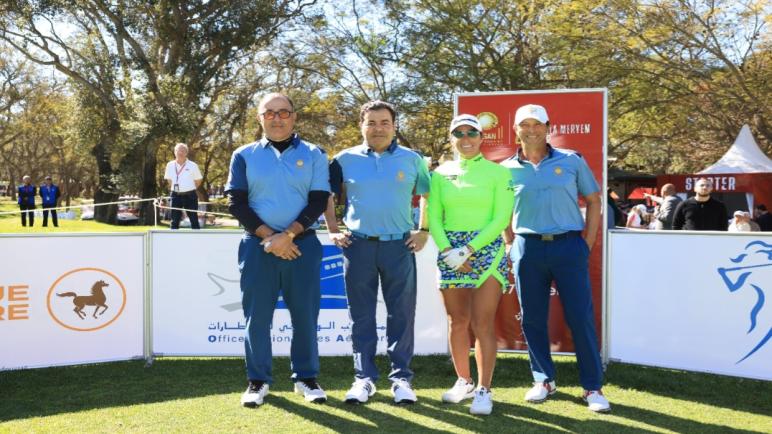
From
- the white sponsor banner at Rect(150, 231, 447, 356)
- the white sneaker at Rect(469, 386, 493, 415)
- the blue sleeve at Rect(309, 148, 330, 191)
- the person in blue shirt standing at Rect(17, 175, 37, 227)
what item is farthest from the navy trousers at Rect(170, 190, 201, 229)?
the person in blue shirt standing at Rect(17, 175, 37, 227)

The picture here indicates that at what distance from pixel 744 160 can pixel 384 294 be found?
50.9ft

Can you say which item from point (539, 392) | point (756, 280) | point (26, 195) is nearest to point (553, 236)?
point (539, 392)

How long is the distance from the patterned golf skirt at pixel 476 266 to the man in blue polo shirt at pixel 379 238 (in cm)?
25

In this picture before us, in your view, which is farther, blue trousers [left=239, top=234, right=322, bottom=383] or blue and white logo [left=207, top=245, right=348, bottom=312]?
blue and white logo [left=207, top=245, right=348, bottom=312]

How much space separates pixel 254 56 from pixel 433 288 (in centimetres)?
2346

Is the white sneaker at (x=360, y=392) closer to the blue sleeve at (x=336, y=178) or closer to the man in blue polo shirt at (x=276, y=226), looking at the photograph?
the man in blue polo shirt at (x=276, y=226)

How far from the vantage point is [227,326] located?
18.7 ft

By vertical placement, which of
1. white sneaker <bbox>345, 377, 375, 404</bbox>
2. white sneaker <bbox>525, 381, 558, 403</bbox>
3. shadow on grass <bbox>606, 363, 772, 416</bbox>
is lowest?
shadow on grass <bbox>606, 363, 772, 416</bbox>

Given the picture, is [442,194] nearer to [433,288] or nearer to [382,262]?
[382,262]

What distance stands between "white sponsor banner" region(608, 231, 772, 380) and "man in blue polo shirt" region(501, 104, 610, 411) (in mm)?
982

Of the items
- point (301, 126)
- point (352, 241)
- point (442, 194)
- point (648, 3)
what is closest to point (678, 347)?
point (442, 194)

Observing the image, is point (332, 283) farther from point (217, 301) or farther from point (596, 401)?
point (596, 401)

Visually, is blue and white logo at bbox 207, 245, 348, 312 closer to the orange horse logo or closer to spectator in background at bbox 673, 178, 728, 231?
the orange horse logo

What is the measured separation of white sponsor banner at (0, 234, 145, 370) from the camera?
5.25m
